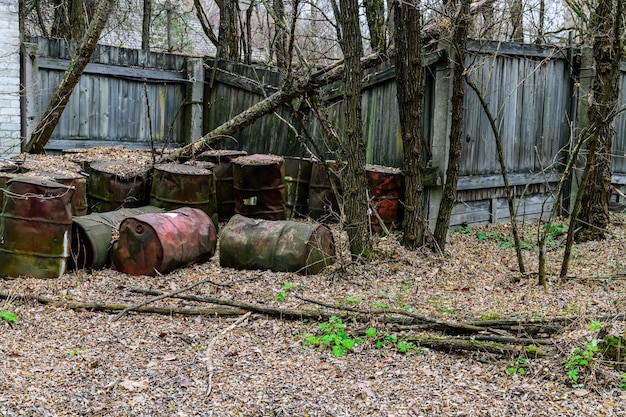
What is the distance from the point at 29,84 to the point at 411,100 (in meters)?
5.86

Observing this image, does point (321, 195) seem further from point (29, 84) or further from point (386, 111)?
point (29, 84)

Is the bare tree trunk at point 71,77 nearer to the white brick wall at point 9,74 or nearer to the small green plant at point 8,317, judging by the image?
the white brick wall at point 9,74

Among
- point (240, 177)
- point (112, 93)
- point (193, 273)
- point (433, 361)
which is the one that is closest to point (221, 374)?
point (433, 361)

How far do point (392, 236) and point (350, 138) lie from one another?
5.48 feet

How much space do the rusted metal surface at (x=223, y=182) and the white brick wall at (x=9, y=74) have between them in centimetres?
286

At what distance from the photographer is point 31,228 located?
613cm

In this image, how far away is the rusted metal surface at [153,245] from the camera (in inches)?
252

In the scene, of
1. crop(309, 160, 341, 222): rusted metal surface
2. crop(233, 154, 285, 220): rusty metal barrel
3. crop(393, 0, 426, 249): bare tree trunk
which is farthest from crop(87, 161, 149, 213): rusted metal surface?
crop(393, 0, 426, 249): bare tree trunk

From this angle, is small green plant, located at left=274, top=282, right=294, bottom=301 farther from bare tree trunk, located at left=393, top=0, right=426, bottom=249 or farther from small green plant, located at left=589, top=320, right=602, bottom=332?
small green plant, located at left=589, top=320, right=602, bottom=332

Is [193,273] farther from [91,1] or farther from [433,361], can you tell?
[91,1]

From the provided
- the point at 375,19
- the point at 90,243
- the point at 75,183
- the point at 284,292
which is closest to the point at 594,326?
the point at 284,292

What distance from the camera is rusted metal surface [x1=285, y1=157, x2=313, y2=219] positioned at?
912 centimetres

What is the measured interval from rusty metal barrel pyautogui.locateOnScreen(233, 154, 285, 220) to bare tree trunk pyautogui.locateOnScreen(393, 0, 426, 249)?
1.89 metres

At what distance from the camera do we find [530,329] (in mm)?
4520
